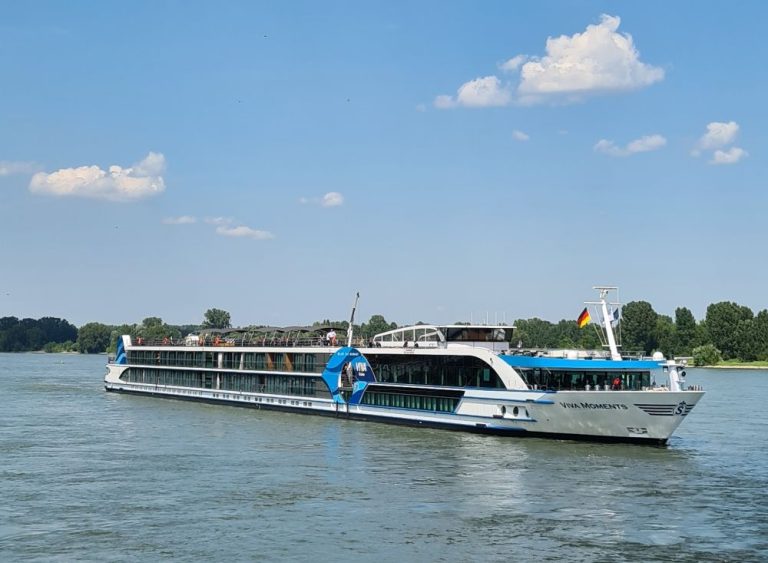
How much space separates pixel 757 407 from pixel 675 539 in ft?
189

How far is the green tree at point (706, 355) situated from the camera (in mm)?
173750

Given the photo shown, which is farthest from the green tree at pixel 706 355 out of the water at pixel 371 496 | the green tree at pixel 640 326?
the water at pixel 371 496

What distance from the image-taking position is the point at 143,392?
9312 centimetres

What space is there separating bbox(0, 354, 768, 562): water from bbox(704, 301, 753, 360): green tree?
124 meters

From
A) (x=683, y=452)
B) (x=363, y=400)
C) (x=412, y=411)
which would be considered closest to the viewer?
(x=683, y=452)

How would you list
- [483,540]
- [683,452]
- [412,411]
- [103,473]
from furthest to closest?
[412,411]
[683,452]
[103,473]
[483,540]

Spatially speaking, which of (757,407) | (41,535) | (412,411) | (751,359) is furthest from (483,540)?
(751,359)

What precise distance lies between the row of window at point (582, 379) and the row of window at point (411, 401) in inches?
224

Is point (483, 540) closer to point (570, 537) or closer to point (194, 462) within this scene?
point (570, 537)

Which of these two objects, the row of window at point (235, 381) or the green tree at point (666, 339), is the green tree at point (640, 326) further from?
the row of window at point (235, 381)

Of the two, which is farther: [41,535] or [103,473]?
[103,473]

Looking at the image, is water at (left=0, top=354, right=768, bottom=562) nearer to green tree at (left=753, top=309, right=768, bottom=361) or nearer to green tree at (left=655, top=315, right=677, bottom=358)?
green tree at (left=753, top=309, right=768, bottom=361)

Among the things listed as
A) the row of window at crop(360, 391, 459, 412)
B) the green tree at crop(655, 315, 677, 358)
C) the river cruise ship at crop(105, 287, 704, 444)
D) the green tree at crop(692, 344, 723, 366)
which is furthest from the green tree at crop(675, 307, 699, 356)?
the row of window at crop(360, 391, 459, 412)

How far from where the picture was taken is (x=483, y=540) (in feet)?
103
